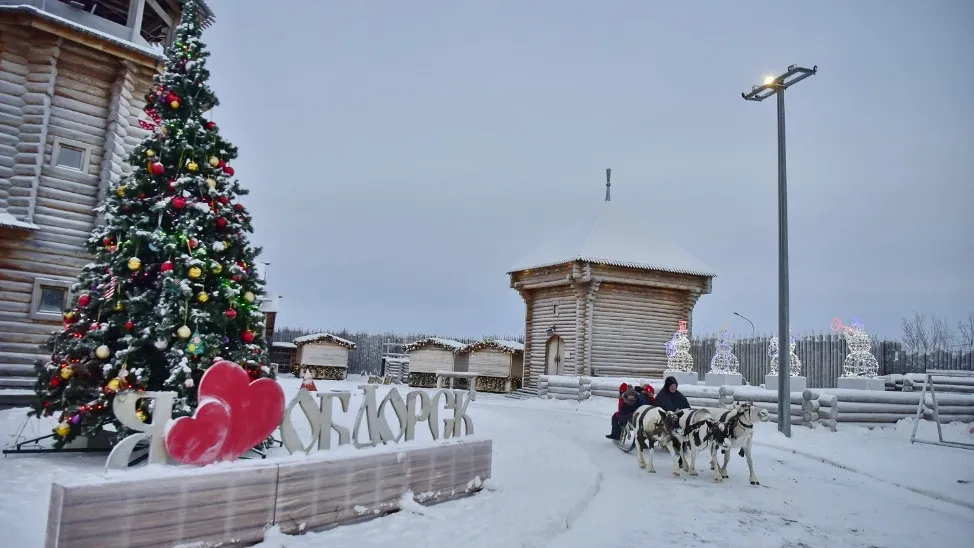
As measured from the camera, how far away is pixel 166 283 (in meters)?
8.08

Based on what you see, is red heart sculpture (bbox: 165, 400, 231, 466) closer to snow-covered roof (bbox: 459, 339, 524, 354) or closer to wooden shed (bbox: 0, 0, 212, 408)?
wooden shed (bbox: 0, 0, 212, 408)

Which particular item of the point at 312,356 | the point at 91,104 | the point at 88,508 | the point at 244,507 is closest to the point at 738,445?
the point at 244,507

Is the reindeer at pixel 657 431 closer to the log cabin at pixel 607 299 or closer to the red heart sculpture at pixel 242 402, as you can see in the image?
the red heart sculpture at pixel 242 402

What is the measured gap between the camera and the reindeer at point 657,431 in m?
10.4

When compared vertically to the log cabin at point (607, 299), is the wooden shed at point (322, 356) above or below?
below

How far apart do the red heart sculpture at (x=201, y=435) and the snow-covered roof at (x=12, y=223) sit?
37.5 feet

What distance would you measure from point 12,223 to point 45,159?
1766mm

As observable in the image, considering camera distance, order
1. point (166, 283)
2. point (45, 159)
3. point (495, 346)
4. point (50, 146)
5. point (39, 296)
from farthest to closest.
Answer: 1. point (495, 346)
2. point (50, 146)
3. point (45, 159)
4. point (39, 296)
5. point (166, 283)

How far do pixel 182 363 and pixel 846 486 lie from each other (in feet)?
33.0

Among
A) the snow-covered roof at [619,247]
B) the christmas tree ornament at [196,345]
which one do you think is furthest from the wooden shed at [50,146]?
the snow-covered roof at [619,247]

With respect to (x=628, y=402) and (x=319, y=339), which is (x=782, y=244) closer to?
(x=628, y=402)

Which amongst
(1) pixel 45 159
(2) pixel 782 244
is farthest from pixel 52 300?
(2) pixel 782 244

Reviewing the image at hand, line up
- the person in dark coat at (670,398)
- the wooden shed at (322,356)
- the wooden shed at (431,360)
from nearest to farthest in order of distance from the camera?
the person in dark coat at (670,398) < the wooden shed at (431,360) < the wooden shed at (322,356)

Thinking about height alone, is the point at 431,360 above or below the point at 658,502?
above
